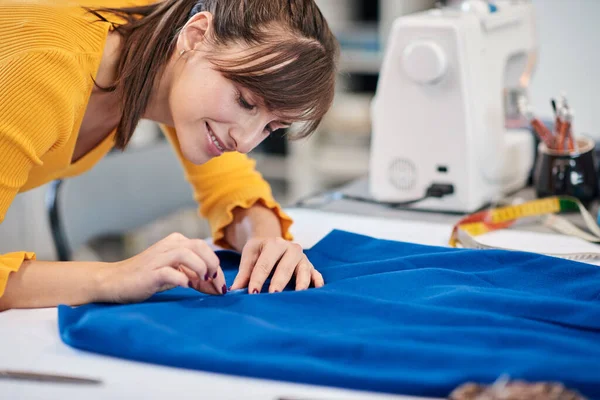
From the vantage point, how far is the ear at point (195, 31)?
1018 millimetres

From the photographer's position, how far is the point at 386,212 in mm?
1407

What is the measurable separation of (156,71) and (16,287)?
1.22 feet

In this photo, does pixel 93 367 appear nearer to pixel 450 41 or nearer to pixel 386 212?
pixel 386 212

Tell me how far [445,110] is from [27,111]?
0.76 meters

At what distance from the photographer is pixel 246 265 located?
3.18 ft

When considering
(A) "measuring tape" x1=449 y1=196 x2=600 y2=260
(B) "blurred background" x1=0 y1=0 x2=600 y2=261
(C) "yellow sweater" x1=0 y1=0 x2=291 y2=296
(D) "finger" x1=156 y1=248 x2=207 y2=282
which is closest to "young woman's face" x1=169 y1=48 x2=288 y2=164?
(C) "yellow sweater" x1=0 y1=0 x2=291 y2=296

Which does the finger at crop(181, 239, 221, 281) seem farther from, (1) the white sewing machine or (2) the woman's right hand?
(1) the white sewing machine

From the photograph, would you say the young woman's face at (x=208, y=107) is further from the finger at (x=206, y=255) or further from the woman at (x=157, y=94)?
the finger at (x=206, y=255)

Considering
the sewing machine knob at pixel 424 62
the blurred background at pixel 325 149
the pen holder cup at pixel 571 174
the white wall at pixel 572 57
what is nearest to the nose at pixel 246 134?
the sewing machine knob at pixel 424 62

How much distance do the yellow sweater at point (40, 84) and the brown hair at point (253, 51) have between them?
6 cm

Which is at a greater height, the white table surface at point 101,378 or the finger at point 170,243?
the finger at point 170,243

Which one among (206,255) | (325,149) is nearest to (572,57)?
(325,149)

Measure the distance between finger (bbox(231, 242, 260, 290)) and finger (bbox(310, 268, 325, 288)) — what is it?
0.27 feet

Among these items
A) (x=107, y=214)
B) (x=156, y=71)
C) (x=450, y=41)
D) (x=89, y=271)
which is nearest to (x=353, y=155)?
(x=107, y=214)
